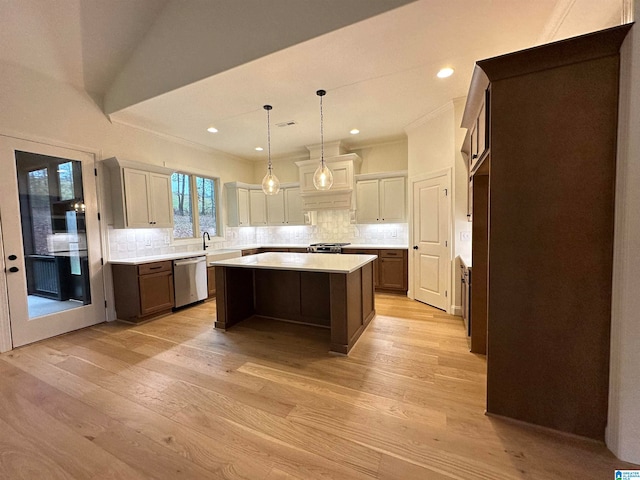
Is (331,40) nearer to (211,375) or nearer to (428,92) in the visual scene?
(428,92)

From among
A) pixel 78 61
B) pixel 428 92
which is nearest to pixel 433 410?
pixel 428 92

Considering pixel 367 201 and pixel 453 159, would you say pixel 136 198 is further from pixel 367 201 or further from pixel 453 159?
A: pixel 453 159

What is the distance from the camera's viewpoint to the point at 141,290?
3.70 meters

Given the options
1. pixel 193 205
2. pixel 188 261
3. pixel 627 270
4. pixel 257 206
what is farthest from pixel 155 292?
pixel 627 270

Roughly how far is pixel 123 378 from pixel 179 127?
12.3 ft

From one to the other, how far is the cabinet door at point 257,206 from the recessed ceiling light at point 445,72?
14.1ft

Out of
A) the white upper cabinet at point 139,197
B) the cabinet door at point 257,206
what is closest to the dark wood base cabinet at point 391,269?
the cabinet door at point 257,206

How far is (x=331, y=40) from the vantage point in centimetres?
237

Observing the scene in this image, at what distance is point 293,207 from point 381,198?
6.53ft

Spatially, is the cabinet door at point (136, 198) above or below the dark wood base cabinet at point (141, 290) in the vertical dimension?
above

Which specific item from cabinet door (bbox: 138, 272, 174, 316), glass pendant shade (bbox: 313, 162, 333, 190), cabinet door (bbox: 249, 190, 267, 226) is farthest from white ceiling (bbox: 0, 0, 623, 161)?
cabinet door (bbox: 138, 272, 174, 316)

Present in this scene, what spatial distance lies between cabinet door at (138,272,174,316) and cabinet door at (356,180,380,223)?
3509 mm

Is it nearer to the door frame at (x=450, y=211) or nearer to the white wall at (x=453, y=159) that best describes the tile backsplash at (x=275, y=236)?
the door frame at (x=450, y=211)

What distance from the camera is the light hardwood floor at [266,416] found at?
4.82ft
